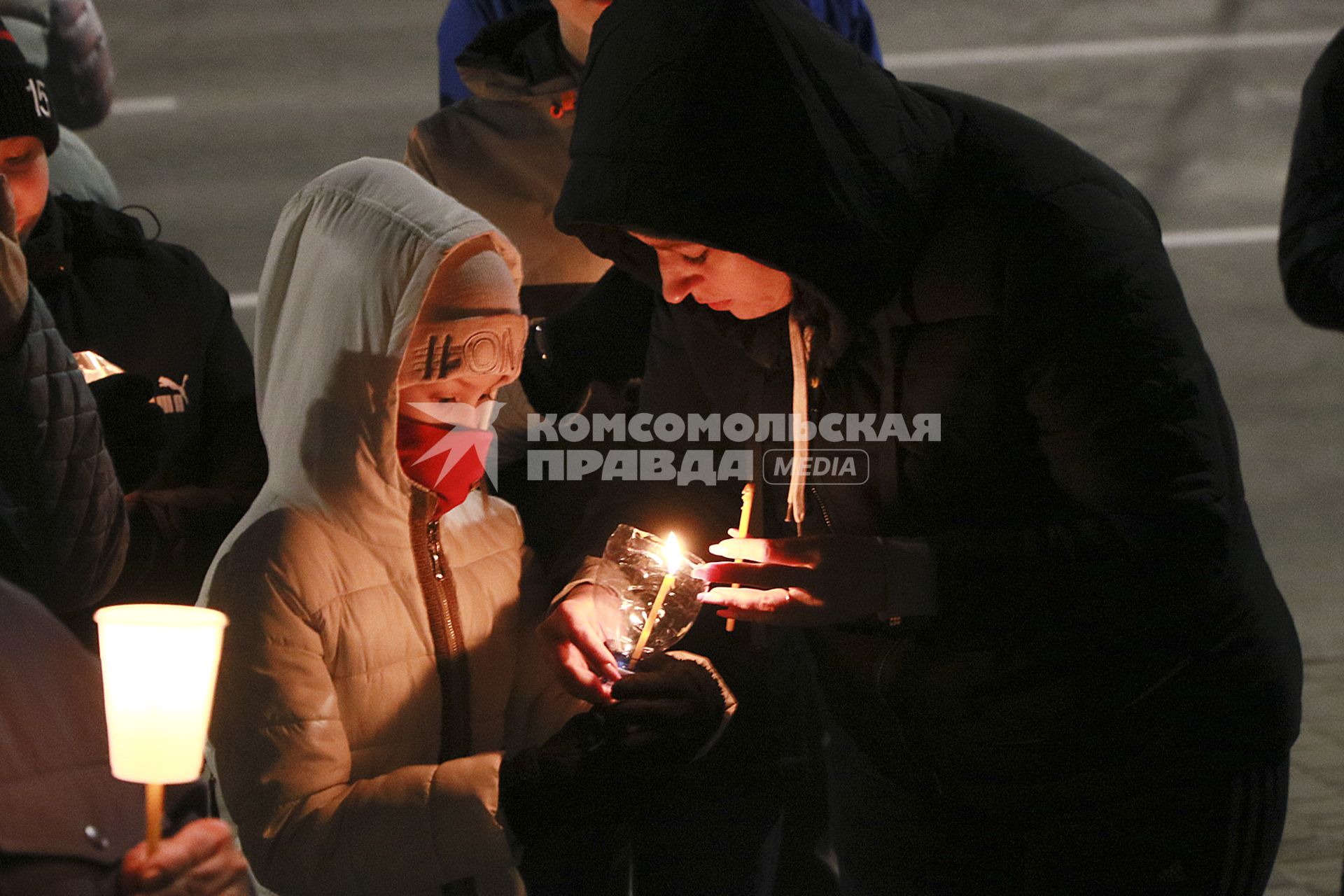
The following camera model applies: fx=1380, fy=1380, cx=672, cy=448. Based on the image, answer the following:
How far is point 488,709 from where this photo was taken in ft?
6.33

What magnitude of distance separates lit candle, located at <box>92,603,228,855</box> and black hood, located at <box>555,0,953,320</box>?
0.66 m

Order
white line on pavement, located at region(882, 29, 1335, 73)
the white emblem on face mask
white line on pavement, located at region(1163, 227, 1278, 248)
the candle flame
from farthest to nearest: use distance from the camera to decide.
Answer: white line on pavement, located at region(882, 29, 1335, 73)
white line on pavement, located at region(1163, 227, 1278, 248)
the white emblem on face mask
the candle flame

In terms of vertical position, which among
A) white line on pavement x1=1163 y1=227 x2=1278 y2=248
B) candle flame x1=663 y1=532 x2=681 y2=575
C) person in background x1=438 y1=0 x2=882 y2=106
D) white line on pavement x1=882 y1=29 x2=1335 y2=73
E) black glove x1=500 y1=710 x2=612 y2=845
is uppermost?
person in background x1=438 y1=0 x2=882 y2=106

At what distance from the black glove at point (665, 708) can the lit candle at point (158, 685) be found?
566mm

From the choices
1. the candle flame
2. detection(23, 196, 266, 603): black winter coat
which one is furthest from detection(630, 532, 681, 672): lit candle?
detection(23, 196, 266, 603): black winter coat

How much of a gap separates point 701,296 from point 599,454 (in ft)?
1.71

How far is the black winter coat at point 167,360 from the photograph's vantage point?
1966 millimetres

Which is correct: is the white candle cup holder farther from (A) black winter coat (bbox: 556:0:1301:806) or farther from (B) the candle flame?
(A) black winter coat (bbox: 556:0:1301:806)

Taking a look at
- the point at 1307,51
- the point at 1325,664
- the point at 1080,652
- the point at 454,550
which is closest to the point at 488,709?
the point at 454,550

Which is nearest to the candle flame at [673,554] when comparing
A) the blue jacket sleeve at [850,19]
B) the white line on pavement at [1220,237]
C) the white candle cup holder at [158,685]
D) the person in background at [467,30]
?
the white candle cup holder at [158,685]

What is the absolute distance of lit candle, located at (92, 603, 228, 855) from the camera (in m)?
1.33

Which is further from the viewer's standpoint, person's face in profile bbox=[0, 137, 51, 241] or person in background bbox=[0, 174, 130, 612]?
person's face in profile bbox=[0, 137, 51, 241]

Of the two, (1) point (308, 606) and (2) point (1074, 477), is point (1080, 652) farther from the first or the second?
(1) point (308, 606)

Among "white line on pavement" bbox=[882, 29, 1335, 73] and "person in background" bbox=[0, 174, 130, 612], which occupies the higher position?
"person in background" bbox=[0, 174, 130, 612]
